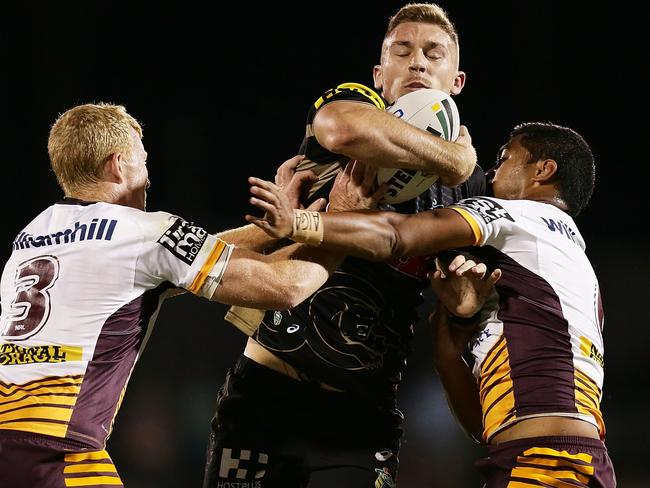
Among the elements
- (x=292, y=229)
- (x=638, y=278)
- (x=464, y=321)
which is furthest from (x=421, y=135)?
(x=638, y=278)

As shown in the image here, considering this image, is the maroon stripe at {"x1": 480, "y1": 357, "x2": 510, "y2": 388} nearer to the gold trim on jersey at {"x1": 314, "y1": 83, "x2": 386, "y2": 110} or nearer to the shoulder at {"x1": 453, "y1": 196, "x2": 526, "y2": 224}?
the shoulder at {"x1": 453, "y1": 196, "x2": 526, "y2": 224}

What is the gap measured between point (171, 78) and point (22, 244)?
5.76 m

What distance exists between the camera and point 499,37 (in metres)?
8.38

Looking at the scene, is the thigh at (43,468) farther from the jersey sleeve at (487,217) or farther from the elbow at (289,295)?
the jersey sleeve at (487,217)

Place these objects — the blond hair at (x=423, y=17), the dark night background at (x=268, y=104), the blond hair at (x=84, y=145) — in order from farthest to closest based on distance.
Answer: the dark night background at (x=268, y=104) → the blond hair at (x=423, y=17) → the blond hair at (x=84, y=145)

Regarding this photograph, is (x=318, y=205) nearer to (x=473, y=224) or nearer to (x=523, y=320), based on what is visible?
(x=473, y=224)

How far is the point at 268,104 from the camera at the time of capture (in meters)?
8.36

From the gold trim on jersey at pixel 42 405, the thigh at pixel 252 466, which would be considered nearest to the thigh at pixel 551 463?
the thigh at pixel 252 466

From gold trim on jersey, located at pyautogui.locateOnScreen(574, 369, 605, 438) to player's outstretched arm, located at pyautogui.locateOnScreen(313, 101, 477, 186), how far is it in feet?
2.62

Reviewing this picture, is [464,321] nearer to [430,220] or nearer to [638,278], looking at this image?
[430,220]

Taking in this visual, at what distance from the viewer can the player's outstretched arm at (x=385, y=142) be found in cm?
262

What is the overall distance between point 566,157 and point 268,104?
5.45 metres

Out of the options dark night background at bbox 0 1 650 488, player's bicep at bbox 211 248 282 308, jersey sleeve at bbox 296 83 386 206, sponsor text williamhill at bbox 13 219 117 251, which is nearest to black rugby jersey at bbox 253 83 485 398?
jersey sleeve at bbox 296 83 386 206

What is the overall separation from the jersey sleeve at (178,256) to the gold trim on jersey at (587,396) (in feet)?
4.12
